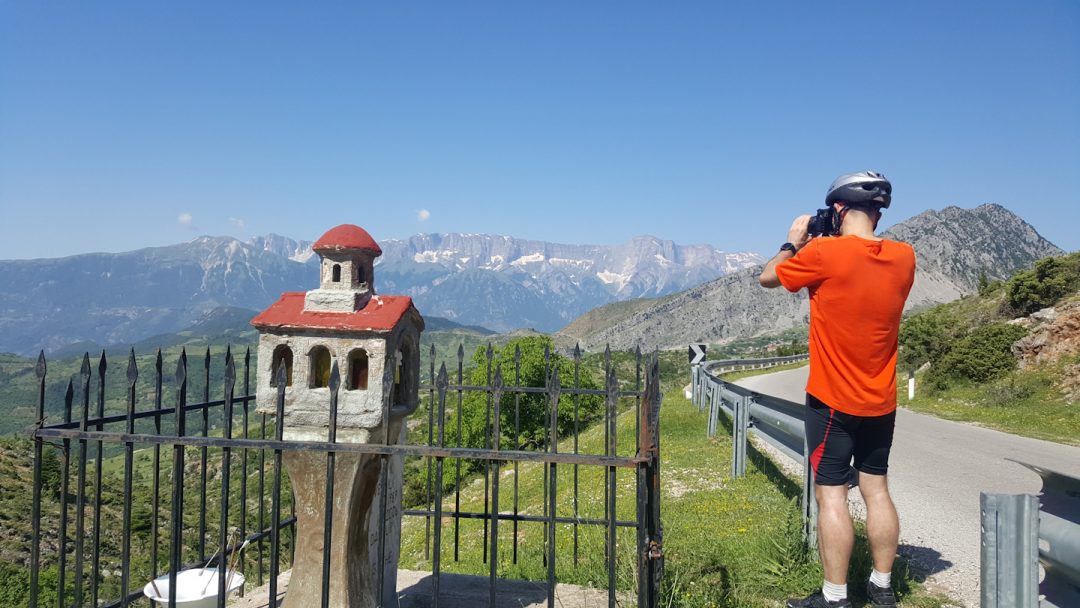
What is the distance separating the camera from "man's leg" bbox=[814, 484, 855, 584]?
3354 mm

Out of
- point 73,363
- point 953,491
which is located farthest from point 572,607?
point 73,363

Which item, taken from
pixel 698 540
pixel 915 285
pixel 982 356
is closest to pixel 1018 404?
pixel 982 356

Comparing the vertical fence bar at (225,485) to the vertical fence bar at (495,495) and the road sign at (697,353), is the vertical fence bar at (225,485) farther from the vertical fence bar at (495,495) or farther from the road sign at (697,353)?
the road sign at (697,353)

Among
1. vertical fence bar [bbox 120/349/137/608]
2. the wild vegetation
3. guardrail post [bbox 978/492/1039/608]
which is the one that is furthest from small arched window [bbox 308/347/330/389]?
the wild vegetation

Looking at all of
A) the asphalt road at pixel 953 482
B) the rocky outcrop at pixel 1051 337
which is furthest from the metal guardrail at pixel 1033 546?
the rocky outcrop at pixel 1051 337

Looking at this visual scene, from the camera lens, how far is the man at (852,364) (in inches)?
130

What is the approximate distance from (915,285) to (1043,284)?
11916 cm

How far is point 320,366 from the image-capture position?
484 centimetres

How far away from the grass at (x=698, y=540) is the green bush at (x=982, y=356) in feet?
35.9

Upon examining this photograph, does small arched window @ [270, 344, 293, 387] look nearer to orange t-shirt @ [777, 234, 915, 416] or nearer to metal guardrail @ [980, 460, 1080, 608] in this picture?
orange t-shirt @ [777, 234, 915, 416]

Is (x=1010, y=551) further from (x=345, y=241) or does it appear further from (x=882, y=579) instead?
(x=345, y=241)

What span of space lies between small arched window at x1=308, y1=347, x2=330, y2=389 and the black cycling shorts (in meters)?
3.48

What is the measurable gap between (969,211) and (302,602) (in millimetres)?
178666

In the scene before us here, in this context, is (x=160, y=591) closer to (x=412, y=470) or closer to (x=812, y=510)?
(x=812, y=510)
